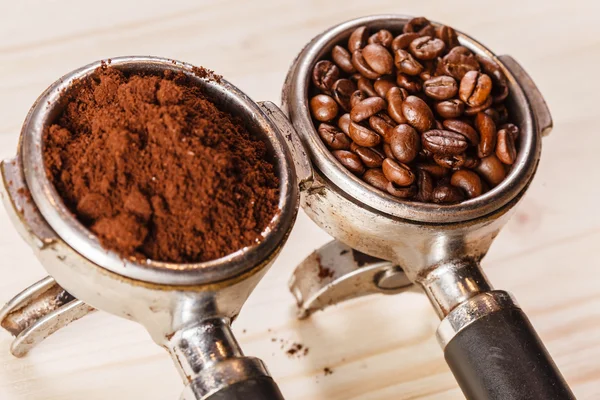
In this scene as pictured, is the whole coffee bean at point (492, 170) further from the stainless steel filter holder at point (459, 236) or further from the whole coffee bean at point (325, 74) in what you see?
the whole coffee bean at point (325, 74)

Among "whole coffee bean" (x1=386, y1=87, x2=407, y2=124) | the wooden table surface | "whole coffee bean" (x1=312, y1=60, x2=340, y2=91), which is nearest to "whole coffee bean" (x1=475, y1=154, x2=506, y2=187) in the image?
"whole coffee bean" (x1=386, y1=87, x2=407, y2=124)

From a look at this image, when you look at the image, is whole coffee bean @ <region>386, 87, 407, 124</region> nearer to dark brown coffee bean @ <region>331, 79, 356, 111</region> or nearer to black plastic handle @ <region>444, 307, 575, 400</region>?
dark brown coffee bean @ <region>331, 79, 356, 111</region>

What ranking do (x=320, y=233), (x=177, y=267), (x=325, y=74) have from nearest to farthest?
(x=177, y=267) < (x=325, y=74) < (x=320, y=233)

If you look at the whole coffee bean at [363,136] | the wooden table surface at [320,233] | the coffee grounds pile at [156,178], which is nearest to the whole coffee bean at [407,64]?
the whole coffee bean at [363,136]

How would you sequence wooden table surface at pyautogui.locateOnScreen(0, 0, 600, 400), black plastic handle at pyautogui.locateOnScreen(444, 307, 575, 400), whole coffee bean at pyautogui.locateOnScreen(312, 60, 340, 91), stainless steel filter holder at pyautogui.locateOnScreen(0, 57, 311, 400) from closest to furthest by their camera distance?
stainless steel filter holder at pyautogui.locateOnScreen(0, 57, 311, 400) → black plastic handle at pyautogui.locateOnScreen(444, 307, 575, 400) → whole coffee bean at pyautogui.locateOnScreen(312, 60, 340, 91) → wooden table surface at pyautogui.locateOnScreen(0, 0, 600, 400)

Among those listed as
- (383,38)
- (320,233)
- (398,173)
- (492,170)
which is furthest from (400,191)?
(320,233)

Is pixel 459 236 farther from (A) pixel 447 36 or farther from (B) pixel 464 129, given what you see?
(A) pixel 447 36
